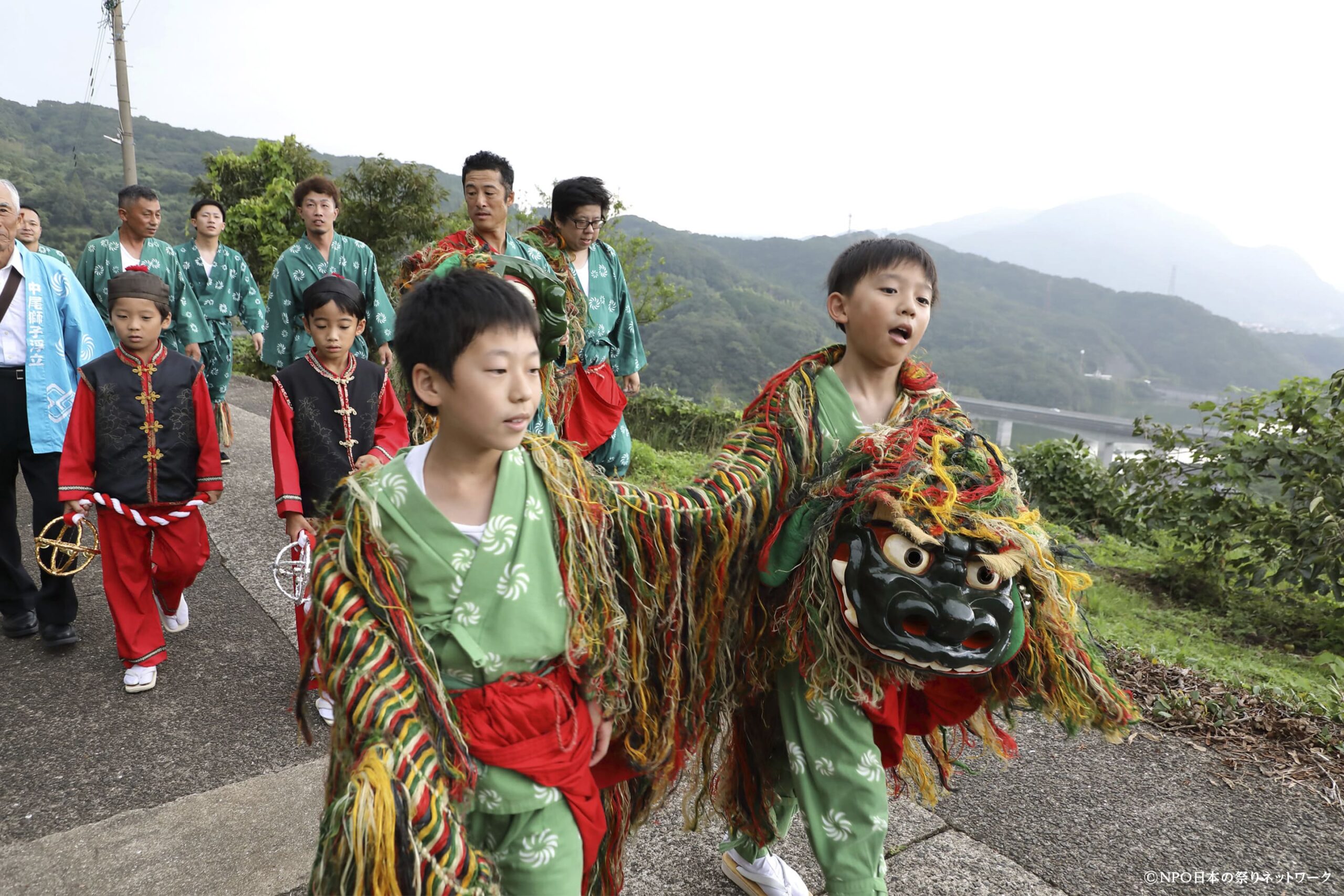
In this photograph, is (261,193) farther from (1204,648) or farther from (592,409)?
(1204,648)

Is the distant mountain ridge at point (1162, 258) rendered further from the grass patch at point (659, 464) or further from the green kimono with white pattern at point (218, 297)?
the green kimono with white pattern at point (218, 297)

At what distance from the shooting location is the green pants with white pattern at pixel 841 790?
1.83 meters

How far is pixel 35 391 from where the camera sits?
3.56 metres

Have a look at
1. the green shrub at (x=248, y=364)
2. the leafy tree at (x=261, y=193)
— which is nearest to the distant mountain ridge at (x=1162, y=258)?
the leafy tree at (x=261, y=193)

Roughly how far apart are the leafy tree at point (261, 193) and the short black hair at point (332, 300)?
1267 cm

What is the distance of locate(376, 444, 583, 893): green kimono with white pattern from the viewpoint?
1.51 m

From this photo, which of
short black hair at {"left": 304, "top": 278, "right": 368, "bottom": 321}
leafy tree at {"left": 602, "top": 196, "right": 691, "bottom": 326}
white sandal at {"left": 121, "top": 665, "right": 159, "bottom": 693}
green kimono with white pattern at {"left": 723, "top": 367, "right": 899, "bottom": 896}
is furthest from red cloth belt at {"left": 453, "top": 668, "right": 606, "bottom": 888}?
leafy tree at {"left": 602, "top": 196, "right": 691, "bottom": 326}

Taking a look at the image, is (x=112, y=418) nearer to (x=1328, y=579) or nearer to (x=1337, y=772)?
(x=1337, y=772)

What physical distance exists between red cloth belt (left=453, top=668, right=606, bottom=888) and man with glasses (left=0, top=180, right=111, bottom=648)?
315cm

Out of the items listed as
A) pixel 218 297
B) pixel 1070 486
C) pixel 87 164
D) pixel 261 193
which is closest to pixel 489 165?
pixel 218 297

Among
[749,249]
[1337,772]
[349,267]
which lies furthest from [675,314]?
[749,249]

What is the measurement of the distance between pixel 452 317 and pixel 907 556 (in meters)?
1.01

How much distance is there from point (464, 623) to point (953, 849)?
5.89 ft

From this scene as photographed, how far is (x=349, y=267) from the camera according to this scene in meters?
4.46
